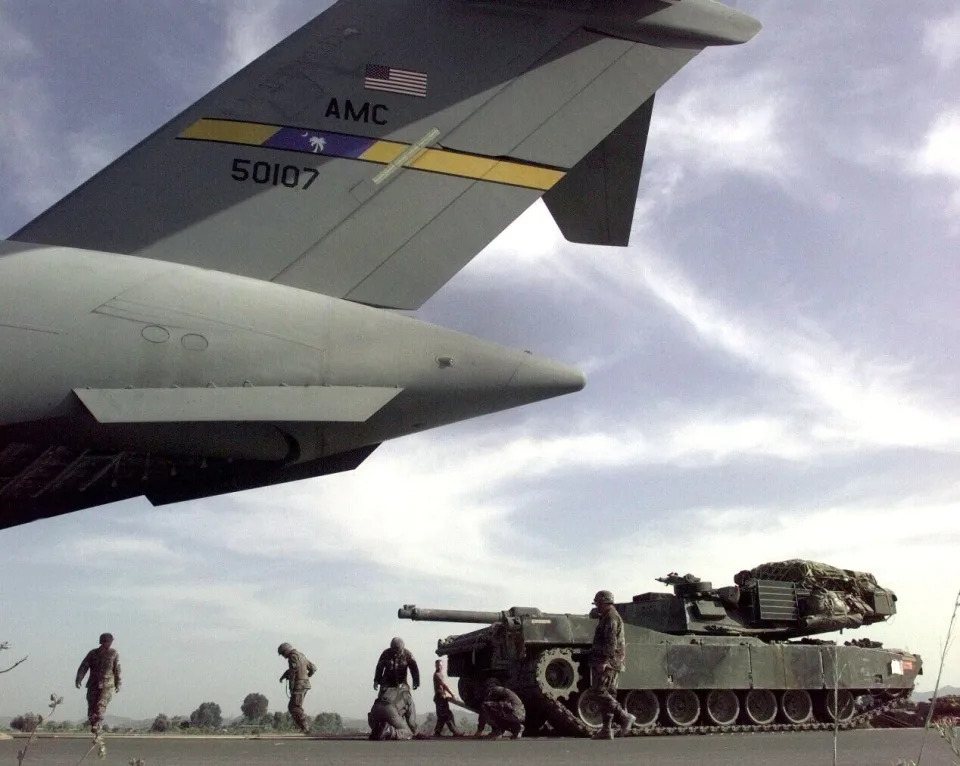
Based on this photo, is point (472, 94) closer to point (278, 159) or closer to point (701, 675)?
point (278, 159)

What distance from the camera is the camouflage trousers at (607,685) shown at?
9688 millimetres

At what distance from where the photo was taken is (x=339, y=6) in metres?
6.35

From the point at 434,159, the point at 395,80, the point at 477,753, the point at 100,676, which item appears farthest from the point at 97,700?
the point at 395,80

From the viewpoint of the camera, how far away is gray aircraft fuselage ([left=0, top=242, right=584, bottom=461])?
490cm

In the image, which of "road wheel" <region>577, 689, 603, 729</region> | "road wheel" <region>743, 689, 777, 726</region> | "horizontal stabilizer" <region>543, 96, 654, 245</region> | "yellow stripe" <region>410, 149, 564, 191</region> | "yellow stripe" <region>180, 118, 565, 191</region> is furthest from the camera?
"road wheel" <region>743, 689, 777, 726</region>

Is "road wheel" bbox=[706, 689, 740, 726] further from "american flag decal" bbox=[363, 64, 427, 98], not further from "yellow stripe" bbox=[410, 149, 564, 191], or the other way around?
"american flag decal" bbox=[363, 64, 427, 98]

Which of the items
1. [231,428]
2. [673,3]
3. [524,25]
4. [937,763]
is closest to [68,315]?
[231,428]

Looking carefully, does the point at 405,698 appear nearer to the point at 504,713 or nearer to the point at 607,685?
the point at 504,713

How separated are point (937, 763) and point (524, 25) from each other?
663cm

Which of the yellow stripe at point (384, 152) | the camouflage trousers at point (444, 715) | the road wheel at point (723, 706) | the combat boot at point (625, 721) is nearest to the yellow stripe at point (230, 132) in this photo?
the yellow stripe at point (384, 152)

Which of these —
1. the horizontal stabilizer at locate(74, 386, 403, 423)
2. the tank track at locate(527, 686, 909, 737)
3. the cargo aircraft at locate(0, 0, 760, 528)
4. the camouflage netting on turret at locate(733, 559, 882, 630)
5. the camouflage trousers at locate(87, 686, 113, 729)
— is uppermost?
the cargo aircraft at locate(0, 0, 760, 528)

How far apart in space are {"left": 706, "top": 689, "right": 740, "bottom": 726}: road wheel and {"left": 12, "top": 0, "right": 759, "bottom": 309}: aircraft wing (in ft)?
27.0

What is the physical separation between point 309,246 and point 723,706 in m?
9.13

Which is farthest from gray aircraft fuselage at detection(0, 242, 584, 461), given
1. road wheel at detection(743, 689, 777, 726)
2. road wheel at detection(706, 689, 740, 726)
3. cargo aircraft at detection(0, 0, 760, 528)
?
road wheel at detection(743, 689, 777, 726)
